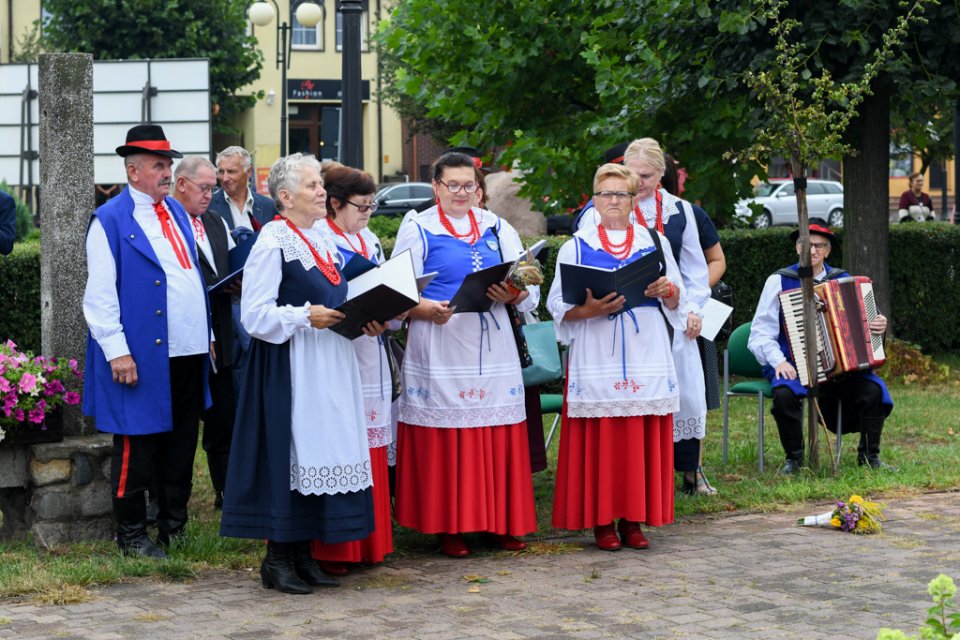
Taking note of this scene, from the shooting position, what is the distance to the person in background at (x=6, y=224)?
7.80m

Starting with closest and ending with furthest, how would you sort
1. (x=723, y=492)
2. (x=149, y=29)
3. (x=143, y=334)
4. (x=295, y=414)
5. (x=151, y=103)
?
1. (x=295, y=414)
2. (x=143, y=334)
3. (x=723, y=492)
4. (x=151, y=103)
5. (x=149, y=29)

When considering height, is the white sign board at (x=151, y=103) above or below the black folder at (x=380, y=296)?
above

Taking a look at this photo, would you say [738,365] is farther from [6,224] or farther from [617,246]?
[6,224]

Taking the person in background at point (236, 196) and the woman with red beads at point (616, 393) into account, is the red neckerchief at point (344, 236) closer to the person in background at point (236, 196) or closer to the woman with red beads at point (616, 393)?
the woman with red beads at point (616, 393)

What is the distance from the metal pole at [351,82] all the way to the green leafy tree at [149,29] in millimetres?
24491

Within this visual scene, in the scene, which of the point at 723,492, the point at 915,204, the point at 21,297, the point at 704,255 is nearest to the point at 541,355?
the point at 704,255

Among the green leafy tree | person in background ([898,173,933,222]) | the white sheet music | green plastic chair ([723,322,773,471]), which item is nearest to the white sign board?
green plastic chair ([723,322,773,471])

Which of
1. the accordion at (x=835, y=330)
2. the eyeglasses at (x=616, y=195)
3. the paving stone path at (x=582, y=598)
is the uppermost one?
the eyeglasses at (x=616, y=195)

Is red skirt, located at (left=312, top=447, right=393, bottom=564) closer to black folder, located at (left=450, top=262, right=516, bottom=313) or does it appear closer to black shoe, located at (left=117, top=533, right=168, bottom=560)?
black folder, located at (left=450, top=262, right=516, bottom=313)

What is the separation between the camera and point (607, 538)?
715cm

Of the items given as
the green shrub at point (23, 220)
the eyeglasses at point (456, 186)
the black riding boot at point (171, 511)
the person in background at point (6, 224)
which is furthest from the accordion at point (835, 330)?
the green shrub at point (23, 220)

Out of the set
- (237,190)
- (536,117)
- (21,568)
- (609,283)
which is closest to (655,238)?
(609,283)

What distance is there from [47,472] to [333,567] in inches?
62.8

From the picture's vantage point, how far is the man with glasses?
7.29m
